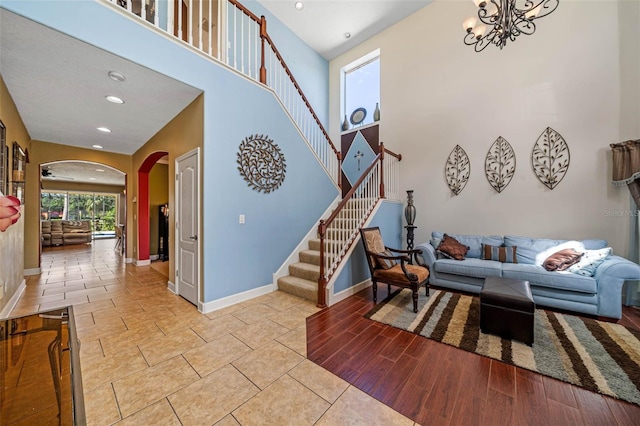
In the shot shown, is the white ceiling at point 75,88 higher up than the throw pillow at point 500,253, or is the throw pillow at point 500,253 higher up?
the white ceiling at point 75,88

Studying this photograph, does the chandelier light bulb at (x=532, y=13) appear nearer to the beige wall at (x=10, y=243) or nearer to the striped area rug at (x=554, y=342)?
the striped area rug at (x=554, y=342)

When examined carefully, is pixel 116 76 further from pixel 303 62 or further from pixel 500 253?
pixel 500 253

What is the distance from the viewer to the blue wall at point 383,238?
3.54 m

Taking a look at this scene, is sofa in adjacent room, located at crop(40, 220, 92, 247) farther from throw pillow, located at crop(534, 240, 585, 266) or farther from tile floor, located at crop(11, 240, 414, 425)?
throw pillow, located at crop(534, 240, 585, 266)

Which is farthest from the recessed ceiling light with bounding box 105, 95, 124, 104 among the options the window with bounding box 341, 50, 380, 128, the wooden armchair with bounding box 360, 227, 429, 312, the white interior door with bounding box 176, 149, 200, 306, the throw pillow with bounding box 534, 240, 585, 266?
the throw pillow with bounding box 534, 240, 585, 266

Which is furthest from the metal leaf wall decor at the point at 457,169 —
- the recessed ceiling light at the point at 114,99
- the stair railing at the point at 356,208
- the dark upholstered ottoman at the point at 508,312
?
the recessed ceiling light at the point at 114,99

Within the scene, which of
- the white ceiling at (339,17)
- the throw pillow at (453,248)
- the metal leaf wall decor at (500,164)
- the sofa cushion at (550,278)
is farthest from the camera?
the white ceiling at (339,17)

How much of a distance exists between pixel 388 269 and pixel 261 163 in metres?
2.45

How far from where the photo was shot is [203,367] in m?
1.96

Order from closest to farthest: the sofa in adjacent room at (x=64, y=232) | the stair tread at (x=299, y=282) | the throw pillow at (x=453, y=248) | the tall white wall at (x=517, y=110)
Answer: the tall white wall at (x=517, y=110) → the stair tread at (x=299, y=282) → the throw pillow at (x=453, y=248) → the sofa in adjacent room at (x=64, y=232)

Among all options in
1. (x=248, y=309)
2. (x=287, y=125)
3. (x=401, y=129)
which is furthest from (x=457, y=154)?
(x=248, y=309)

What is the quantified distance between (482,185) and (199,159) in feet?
15.4

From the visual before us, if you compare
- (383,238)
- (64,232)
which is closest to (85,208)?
(64,232)

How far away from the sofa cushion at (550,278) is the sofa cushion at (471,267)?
12 centimetres
